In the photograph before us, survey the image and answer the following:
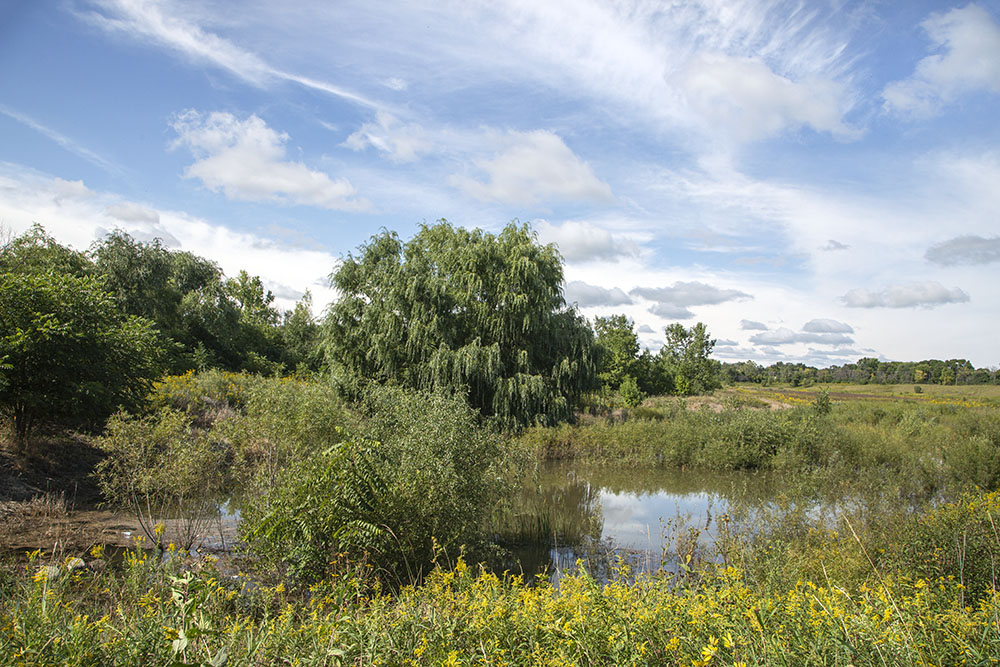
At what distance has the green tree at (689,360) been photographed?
46816 millimetres

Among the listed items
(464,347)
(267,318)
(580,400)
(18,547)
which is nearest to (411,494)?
(18,547)

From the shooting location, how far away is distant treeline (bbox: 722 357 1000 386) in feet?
244

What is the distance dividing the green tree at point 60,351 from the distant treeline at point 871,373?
6939 cm

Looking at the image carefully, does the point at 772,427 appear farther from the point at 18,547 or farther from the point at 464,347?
the point at 18,547

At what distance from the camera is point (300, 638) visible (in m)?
3.68

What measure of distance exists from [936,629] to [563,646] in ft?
7.70

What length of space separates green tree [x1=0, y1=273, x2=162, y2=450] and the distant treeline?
2732 inches

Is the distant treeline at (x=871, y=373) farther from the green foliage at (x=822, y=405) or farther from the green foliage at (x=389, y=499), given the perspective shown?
the green foliage at (x=389, y=499)

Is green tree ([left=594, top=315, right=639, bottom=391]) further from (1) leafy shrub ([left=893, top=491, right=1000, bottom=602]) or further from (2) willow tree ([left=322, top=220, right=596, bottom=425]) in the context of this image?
(1) leafy shrub ([left=893, top=491, right=1000, bottom=602])

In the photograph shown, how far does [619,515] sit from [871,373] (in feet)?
309

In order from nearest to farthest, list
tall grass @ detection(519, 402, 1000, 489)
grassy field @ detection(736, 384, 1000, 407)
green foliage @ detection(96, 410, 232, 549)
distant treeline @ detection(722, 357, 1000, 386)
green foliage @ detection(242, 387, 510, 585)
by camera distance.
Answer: green foliage @ detection(242, 387, 510, 585), green foliage @ detection(96, 410, 232, 549), tall grass @ detection(519, 402, 1000, 489), grassy field @ detection(736, 384, 1000, 407), distant treeline @ detection(722, 357, 1000, 386)

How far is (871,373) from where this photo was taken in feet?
293

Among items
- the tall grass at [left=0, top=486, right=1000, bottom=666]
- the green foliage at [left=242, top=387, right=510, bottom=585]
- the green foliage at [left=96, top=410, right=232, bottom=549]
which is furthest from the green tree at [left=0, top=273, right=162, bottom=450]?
the tall grass at [left=0, top=486, right=1000, bottom=666]

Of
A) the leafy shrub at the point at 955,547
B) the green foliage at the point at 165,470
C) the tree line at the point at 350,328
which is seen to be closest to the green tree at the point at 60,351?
the tree line at the point at 350,328
